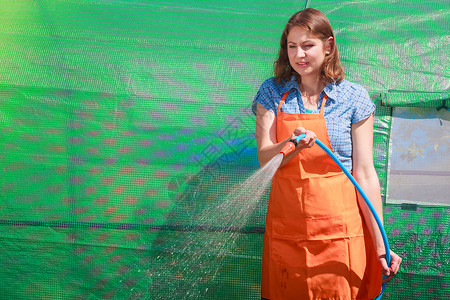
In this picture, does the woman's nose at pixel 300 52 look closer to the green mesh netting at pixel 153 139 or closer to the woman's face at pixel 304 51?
the woman's face at pixel 304 51

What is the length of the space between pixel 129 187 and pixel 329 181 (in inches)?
55.4

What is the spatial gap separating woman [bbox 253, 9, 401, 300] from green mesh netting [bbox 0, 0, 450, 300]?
83cm

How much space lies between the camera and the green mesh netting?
3174 mm

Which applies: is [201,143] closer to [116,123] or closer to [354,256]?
[116,123]

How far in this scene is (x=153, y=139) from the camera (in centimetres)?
321

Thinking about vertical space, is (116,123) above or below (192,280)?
above

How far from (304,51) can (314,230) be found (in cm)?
79

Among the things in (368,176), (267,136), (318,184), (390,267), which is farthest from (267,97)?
(390,267)

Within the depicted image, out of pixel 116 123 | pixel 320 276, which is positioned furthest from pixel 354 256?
pixel 116 123

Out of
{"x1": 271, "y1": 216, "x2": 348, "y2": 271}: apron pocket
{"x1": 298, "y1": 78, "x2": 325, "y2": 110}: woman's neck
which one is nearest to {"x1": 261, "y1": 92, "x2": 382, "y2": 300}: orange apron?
{"x1": 271, "y1": 216, "x2": 348, "y2": 271}: apron pocket

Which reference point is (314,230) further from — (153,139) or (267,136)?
(153,139)

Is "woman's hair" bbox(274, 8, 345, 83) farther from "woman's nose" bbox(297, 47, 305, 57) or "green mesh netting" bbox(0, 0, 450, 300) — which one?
"green mesh netting" bbox(0, 0, 450, 300)

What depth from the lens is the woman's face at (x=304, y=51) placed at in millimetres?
2306

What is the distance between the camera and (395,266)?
2.29 m
